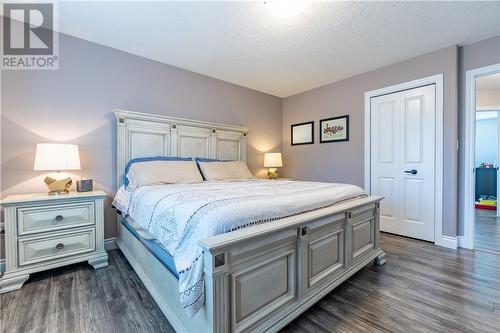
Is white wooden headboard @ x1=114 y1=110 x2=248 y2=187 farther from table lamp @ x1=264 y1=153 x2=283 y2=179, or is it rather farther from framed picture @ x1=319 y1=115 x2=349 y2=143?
framed picture @ x1=319 y1=115 x2=349 y2=143

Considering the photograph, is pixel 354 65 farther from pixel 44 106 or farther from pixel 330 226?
pixel 44 106

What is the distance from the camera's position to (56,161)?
6.88 ft

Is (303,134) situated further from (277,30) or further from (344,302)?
(344,302)

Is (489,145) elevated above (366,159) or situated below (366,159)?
above

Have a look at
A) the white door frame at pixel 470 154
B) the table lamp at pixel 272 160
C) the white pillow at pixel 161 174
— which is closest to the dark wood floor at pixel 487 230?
the white door frame at pixel 470 154

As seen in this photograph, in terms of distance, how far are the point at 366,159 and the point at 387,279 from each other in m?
1.98

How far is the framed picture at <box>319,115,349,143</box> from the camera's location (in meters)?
3.76

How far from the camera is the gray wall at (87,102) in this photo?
7.28 feet

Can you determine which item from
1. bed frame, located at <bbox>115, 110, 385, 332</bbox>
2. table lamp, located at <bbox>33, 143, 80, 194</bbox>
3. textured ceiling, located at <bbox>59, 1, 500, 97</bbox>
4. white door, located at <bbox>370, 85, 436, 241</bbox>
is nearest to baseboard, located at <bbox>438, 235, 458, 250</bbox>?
white door, located at <bbox>370, 85, 436, 241</bbox>

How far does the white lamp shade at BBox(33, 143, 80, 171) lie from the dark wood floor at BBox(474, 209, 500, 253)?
15.2 feet

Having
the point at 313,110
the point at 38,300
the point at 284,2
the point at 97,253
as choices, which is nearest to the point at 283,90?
the point at 313,110

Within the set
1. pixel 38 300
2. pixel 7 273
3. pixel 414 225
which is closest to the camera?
pixel 38 300

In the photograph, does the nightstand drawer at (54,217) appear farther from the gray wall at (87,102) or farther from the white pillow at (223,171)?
the white pillow at (223,171)

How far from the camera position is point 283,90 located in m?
4.31
